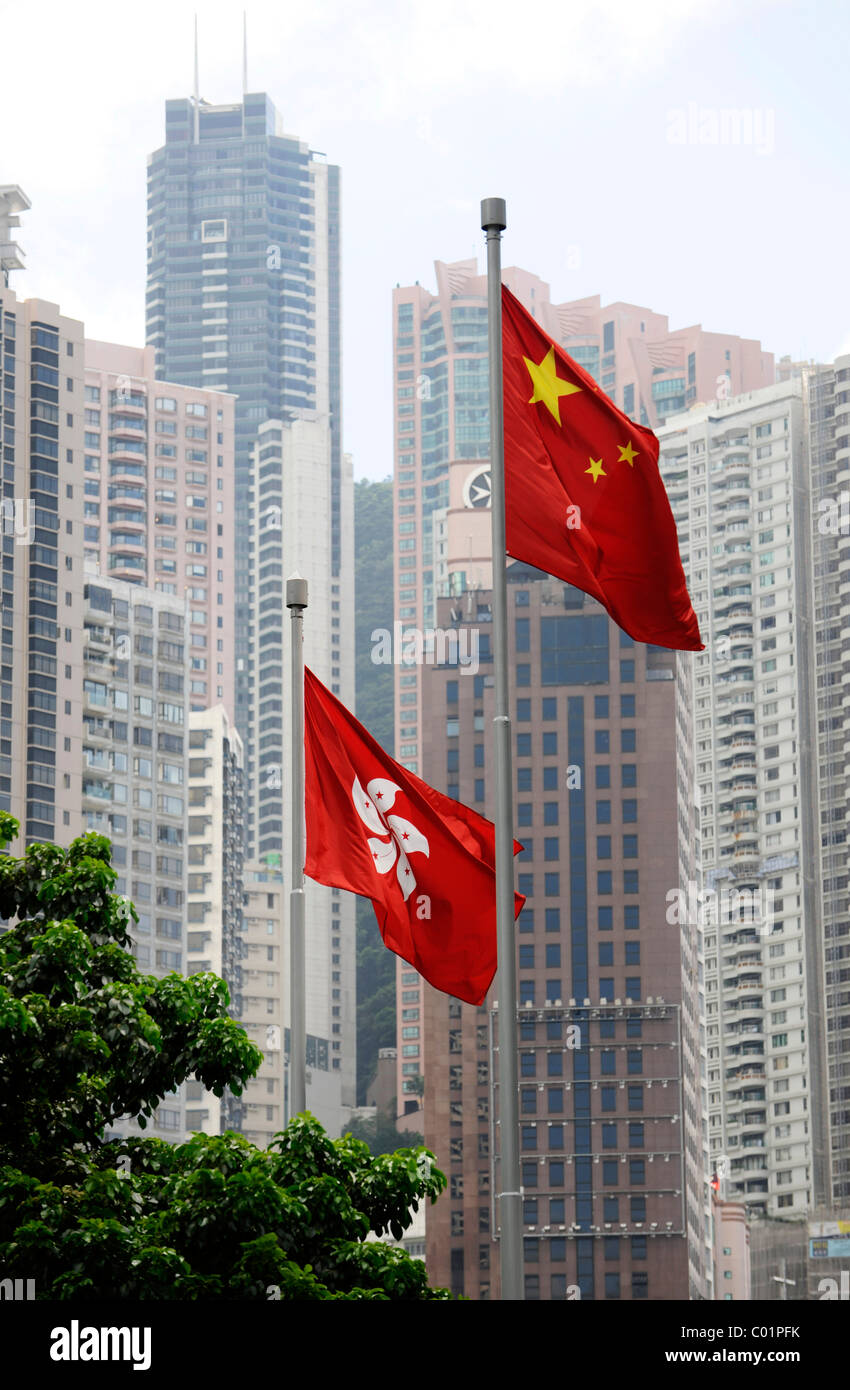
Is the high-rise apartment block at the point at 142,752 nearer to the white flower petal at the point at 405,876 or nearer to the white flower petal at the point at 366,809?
the white flower petal at the point at 366,809

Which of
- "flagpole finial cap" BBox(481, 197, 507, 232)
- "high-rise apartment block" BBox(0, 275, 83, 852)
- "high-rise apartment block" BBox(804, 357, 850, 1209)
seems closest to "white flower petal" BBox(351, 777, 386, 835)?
"flagpole finial cap" BBox(481, 197, 507, 232)

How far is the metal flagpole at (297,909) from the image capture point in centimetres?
2080

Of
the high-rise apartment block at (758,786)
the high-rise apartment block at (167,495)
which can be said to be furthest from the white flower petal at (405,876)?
the high-rise apartment block at (167,495)

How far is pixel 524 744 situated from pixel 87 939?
124 metres

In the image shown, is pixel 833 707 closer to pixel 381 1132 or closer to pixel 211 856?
pixel 381 1132

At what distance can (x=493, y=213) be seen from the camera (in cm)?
1791

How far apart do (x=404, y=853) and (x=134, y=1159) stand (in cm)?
435

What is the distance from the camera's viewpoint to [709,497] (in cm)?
17462

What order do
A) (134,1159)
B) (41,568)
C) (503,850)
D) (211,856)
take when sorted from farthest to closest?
(211,856) → (41,568) → (134,1159) → (503,850)


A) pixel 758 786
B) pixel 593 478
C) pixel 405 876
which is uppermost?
pixel 758 786

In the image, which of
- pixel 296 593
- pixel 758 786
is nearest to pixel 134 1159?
pixel 296 593

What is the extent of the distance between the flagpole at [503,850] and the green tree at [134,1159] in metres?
3.39

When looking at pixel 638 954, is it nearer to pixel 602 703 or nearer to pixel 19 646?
pixel 602 703
